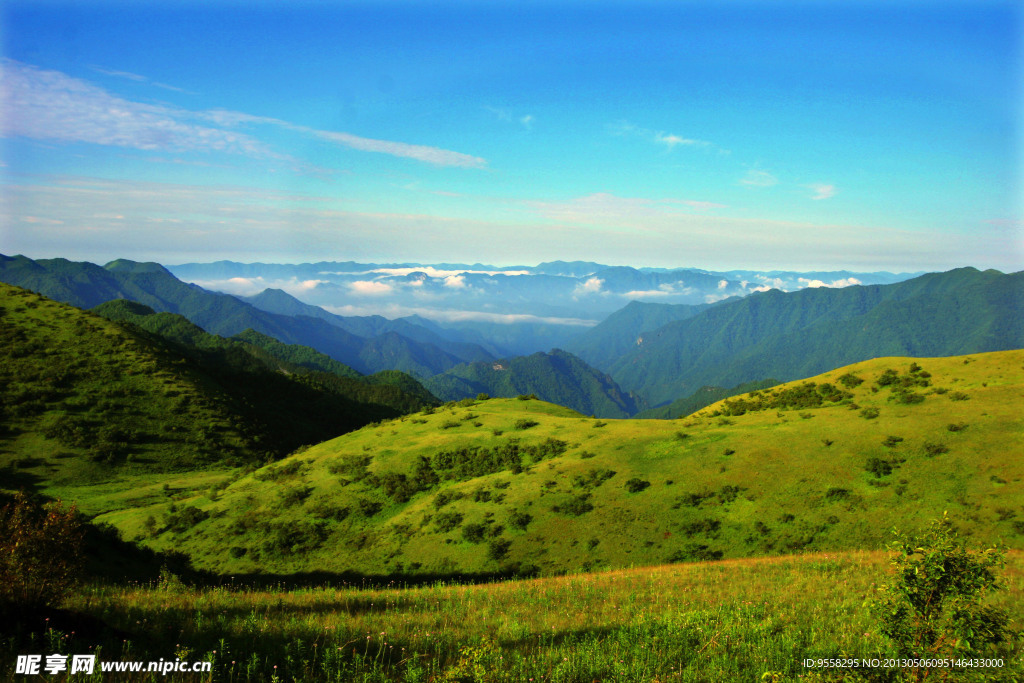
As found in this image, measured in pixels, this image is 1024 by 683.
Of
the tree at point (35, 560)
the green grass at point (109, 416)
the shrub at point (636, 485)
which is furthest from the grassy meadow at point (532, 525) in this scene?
the green grass at point (109, 416)

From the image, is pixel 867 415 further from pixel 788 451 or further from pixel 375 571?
pixel 375 571

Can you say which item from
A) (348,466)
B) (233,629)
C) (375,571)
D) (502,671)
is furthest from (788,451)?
(348,466)

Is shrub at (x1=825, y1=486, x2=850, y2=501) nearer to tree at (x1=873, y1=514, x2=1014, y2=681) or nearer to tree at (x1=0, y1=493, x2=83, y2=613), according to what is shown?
tree at (x1=873, y1=514, x2=1014, y2=681)

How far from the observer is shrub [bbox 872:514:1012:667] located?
28.7 ft

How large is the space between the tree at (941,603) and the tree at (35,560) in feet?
54.0

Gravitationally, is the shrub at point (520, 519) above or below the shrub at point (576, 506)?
below

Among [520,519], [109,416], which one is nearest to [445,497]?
[520,519]

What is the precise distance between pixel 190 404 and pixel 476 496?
354 feet

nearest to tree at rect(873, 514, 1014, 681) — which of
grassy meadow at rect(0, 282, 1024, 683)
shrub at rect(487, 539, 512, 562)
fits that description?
grassy meadow at rect(0, 282, 1024, 683)

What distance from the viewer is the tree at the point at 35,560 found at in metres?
9.27

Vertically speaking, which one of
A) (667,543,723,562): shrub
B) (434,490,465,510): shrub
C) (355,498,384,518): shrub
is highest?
(667,543,723,562): shrub

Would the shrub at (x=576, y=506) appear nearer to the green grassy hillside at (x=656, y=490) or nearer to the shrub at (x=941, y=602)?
the green grassy hillside at (x=656, y=490)

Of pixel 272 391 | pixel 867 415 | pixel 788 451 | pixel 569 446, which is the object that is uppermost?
pixel 867 415

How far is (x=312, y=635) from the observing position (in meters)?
13.1
